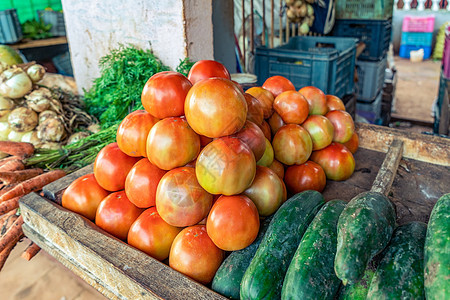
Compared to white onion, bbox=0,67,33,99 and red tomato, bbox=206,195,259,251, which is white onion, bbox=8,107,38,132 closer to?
white onion, bbox=0,67,33,99

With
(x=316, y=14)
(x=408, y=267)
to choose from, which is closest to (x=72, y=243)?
(x=408, y=267)

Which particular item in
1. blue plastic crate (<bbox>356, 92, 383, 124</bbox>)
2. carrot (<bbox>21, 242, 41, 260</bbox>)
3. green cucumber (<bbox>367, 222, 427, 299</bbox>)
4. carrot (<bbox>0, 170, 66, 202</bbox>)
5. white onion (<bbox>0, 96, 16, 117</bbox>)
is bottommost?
blue plastic crate (<bbox>356, 92, 383, 124</bbox>)

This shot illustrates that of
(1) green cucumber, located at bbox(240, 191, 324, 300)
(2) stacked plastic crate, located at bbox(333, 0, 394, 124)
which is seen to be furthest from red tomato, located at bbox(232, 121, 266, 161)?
(2) stacked plastic crate, located at bbox(333, 0, 394, 124)

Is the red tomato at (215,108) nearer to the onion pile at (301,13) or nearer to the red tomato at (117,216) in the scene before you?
the red tomato at (117,216)

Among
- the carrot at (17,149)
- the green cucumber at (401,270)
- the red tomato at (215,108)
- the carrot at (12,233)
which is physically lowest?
the carrot at (12,233)

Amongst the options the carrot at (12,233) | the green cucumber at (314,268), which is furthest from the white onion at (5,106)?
the green cucumber at (314,268)

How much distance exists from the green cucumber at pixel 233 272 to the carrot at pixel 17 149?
1.80 meters

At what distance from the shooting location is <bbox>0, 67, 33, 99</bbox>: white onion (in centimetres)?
270

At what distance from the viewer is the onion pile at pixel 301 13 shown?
4875 millimetres

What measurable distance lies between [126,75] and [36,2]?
6898mm

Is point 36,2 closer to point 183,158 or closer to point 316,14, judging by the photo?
point 316,14

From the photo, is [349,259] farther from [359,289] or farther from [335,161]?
[335,161]

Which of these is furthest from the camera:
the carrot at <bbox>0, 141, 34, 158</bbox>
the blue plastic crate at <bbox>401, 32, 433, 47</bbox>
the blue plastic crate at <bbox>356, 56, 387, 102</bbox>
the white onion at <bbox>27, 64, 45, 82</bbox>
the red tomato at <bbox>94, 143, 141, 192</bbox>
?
the blue plastic crate at <bbox>401, 32, 433, 47</bbox>

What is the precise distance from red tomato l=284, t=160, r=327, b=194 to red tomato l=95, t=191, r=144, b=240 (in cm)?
72
